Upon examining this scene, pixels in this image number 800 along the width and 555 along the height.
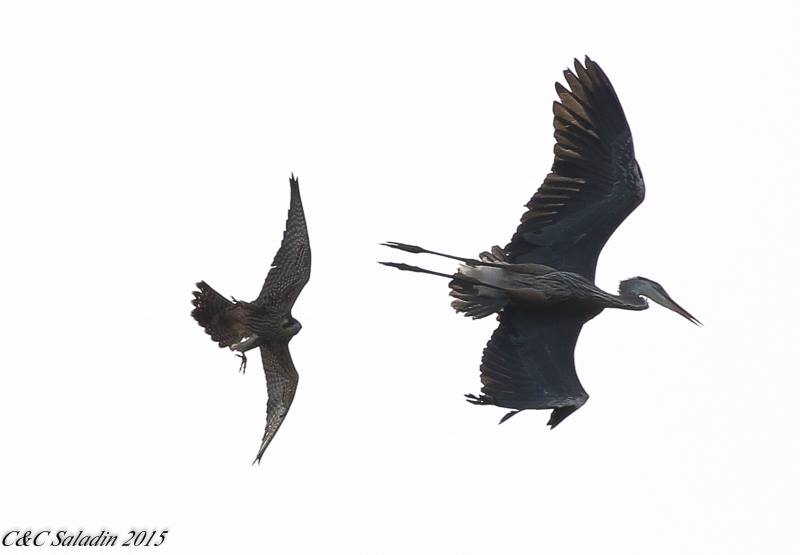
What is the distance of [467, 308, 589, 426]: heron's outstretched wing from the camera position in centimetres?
2267

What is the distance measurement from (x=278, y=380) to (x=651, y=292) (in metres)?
3.33

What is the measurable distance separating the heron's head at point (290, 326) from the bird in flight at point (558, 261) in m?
1.12

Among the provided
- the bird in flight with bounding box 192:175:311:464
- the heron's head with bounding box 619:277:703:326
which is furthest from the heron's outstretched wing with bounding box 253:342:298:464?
the heron's head with bounding box 619:277:703:326

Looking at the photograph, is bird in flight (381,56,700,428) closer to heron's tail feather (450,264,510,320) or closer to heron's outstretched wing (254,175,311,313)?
heron's tail feather (450,264,510,320)

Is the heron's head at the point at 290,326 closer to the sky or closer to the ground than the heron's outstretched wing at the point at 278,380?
closer to the sky

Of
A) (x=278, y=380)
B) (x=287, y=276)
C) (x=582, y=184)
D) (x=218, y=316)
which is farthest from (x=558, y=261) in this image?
(x=218, y=316)

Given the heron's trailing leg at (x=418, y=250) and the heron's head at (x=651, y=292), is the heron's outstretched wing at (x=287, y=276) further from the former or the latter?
the heron's head at (x=651, y=292)

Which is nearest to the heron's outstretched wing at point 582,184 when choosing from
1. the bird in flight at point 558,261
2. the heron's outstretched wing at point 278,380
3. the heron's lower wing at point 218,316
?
the bird in flight at point 558,261

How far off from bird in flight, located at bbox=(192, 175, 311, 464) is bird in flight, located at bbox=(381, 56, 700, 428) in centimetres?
96

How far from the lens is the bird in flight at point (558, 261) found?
74.5ft

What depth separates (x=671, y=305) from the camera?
922 inches

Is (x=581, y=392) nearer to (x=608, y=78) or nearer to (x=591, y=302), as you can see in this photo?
(x=591, y=302)

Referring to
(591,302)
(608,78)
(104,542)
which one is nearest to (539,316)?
(591,302)

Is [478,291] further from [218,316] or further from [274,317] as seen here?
[218,316]
